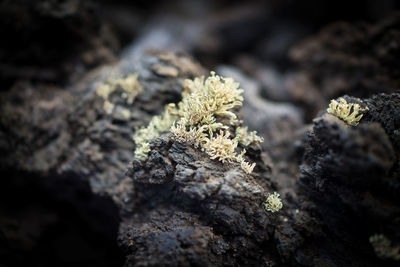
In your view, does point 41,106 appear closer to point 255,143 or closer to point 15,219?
point 15,219

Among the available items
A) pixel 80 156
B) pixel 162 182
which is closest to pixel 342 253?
pixel 162 182

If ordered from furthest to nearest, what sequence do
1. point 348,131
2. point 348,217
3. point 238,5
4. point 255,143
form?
1. point 238,5
2. point 255,143
3. point 348,217
4. point 348,131

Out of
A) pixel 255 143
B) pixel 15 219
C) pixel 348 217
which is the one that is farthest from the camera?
pixel 15 219

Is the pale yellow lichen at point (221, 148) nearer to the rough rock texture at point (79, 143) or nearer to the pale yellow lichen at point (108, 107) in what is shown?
the rough rock texture at point (79, 143)

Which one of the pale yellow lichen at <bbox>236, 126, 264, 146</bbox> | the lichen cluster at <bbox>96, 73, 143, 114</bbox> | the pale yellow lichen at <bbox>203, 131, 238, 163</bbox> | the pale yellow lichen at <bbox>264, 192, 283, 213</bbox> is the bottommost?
the pale yellow lichen at <bbox>264, 192, 283, 213</bbox>

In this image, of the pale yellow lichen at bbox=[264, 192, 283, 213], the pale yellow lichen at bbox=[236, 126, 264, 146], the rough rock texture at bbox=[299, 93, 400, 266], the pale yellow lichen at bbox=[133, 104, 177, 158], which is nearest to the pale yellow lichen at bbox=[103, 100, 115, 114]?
the pale yellow lichen at bbox=[133, 104, 177, 158]

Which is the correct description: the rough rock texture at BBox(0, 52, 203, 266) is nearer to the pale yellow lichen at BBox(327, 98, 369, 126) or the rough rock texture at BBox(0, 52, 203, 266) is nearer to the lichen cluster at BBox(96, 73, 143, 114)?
the lichen cluster at BBox(96, 73, 143, 114)
